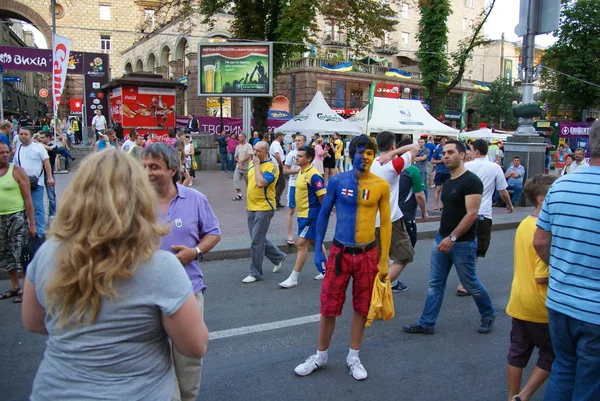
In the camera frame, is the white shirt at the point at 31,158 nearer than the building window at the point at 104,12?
A: Yes

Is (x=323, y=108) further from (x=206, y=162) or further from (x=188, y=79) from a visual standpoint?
(x=188, y=79)

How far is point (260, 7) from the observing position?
20.2 m

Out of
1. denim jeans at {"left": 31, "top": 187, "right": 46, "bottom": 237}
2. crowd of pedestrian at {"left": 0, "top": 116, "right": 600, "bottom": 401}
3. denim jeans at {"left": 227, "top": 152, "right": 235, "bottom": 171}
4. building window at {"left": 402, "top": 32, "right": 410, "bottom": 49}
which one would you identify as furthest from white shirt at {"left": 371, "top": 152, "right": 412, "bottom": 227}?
building window at {"left": 402, "top": 32, "right": 410, "bottom": 49}

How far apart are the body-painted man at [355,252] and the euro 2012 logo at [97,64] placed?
92.7 feet

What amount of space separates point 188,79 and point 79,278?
3511cm

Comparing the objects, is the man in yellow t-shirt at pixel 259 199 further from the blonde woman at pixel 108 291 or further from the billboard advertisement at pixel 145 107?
the billboard advertisement at pixel 145 107

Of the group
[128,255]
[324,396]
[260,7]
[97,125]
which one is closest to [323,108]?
[260,7]

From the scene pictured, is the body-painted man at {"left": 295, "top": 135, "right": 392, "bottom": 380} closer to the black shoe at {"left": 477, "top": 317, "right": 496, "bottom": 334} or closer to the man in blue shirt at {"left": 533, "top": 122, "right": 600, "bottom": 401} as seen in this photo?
the man in blue shirt at {"left": 533, "top": 122, "right": 600, "bottom": 401}

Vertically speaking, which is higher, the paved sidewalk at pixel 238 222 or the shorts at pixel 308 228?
the shorts at pixel 308 228

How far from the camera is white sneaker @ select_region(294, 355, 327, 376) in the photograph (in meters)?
4.00

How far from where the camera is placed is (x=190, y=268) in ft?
10.00

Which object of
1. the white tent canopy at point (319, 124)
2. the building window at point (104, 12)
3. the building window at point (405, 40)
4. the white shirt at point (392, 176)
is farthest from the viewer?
the building window at point (405, 40)

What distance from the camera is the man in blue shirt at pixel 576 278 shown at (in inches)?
94.8

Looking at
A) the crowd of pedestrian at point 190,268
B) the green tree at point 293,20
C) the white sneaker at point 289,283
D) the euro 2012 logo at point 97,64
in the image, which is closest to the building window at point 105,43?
the euro 2012 logo at point 97,64
